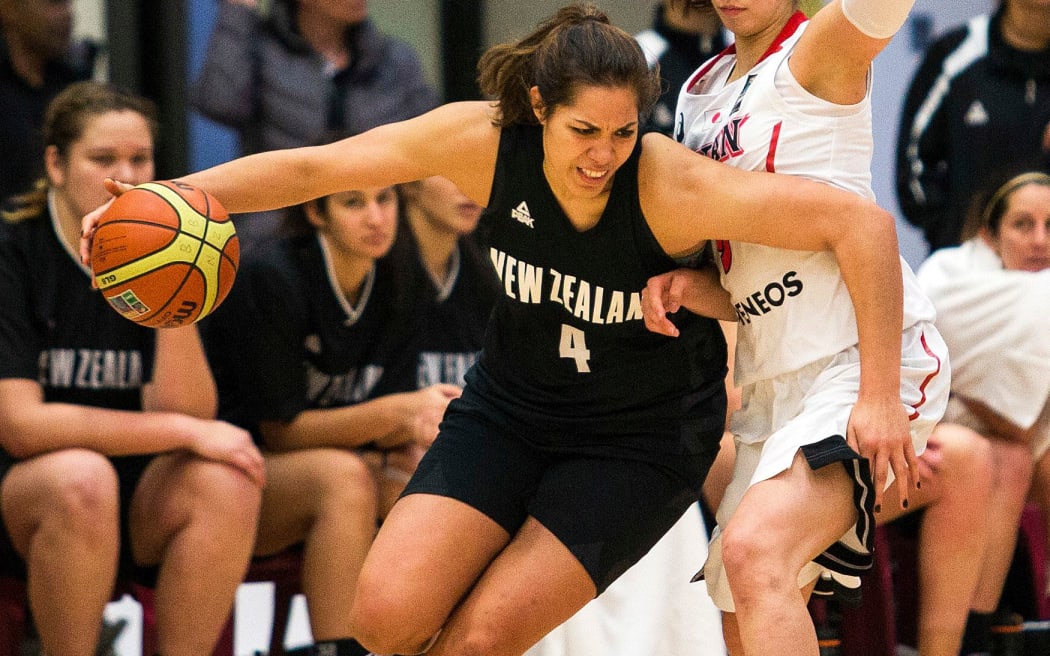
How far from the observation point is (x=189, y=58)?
6277mm

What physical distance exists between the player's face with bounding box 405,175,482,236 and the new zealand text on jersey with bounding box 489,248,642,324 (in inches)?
61.6

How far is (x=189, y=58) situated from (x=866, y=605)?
3.87 metres

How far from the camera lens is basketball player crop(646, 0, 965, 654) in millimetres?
2723

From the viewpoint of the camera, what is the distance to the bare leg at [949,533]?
161 inches

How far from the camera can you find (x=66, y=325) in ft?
13.1

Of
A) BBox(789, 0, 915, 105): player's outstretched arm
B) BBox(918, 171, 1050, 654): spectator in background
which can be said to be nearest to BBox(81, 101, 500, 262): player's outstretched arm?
BBox(789, 0, 915, 105): player's outstretched arm

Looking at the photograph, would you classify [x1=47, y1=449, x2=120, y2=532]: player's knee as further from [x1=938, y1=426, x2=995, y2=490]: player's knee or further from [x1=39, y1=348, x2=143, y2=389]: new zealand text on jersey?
[x1=938, y1=426, x2=995, y2=490]: player's knee

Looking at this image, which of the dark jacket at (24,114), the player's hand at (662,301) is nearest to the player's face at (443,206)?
the dark jacket at (24,114)

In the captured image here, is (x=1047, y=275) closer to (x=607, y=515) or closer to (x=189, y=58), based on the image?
(x=607, y=515)

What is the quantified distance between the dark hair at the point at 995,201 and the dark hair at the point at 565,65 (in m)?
2.12

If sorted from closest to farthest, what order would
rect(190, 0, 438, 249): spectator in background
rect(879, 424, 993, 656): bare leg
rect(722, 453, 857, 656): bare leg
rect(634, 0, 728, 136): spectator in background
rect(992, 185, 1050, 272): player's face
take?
rect(722, 453, 857, 656): bare leg → rect(879, 424, 993, 656): bare leg → rect(992, 185, 1050, 272): player's face → rect(190, 0, 438, 249): spectator in background → rect(634, 0, 728, 136): spectator in background

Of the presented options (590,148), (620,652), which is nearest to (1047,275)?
(620,652)

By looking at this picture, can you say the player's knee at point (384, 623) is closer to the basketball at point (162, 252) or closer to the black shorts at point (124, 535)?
the basketball at point (162, 252)

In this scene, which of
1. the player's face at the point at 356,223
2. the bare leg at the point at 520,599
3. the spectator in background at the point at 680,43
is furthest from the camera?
the spectator in background at the point at 680,43
